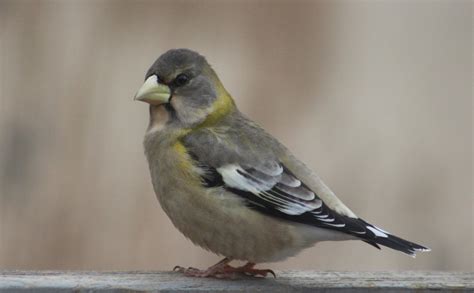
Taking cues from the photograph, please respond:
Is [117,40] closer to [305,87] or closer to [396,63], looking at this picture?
[305,87]

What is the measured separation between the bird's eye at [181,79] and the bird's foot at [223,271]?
0.64 metres

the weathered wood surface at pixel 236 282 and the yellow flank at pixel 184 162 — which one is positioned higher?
the yellow flank at pixel 184 162

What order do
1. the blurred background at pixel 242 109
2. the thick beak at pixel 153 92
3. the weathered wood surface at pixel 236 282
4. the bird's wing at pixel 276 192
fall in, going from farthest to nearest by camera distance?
the blurred background at pixel 242 109, the thick beak at pixel 153 92, the bird's wing at pixel 276 192, the weathered wood surface at pixel 236 282

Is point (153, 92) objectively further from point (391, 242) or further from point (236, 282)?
point (391, 242)

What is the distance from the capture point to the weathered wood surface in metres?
3.56

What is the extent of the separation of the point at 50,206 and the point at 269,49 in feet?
4.05

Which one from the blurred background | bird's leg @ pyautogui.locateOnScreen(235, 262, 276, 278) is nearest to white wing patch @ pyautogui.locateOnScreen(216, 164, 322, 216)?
bird's leg @ pyautogui.locateOnScreen(235, 262, 276, 278)

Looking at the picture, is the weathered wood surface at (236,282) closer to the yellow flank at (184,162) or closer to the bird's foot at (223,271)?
the bird's foot at (223,271)

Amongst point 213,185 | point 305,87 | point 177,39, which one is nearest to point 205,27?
point 177,39

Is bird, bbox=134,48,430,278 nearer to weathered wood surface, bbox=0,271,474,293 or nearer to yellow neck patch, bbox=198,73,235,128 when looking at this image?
yellow neck patch, bbox=198,73,235,128

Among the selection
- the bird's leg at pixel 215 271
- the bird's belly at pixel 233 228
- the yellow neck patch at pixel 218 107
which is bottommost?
the bird's leg at pixel 215 271

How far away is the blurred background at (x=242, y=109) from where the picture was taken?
551 cm

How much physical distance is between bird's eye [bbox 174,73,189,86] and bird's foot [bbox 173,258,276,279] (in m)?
0.64

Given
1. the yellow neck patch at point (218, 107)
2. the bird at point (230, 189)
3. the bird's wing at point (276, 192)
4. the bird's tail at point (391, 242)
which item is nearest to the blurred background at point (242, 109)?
the yellow neck patch at point (218, 107)
